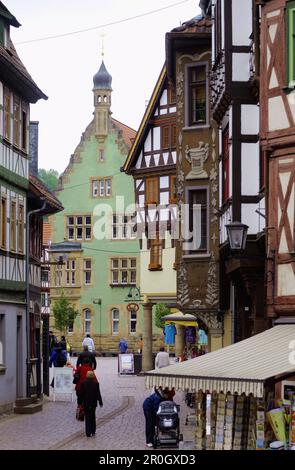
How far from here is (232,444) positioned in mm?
20125

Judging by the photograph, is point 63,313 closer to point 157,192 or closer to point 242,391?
point 157,192

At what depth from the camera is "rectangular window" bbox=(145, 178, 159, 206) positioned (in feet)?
176

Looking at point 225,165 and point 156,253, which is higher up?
point 225,165

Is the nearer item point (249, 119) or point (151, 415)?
point (151, 415)

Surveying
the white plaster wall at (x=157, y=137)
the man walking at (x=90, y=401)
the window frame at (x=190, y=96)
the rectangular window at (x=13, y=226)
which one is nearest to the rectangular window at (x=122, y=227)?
the white plaster wall at (x=157, y=137)

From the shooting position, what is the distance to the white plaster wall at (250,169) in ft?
90.5

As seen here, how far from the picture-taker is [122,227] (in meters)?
89.3

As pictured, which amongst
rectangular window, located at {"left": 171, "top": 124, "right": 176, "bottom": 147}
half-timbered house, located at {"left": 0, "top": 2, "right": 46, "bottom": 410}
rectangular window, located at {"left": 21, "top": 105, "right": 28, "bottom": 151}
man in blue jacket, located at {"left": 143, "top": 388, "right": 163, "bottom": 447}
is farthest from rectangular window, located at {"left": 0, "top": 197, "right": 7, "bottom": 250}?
rectangular window, located at {"left": 171, "top": 124, "right": 176, "bottom": 147}

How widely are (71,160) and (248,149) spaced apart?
6259cm

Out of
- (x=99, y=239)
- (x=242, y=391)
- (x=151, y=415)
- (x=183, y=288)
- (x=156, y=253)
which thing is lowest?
(x=151, y=415)

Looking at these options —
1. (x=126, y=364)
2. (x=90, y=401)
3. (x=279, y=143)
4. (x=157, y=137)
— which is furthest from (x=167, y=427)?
(x=126, y=364)

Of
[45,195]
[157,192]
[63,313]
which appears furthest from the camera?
[63,313]

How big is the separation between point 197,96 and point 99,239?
5354 centimetres

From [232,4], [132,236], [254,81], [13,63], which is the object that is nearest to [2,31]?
[13,63]
